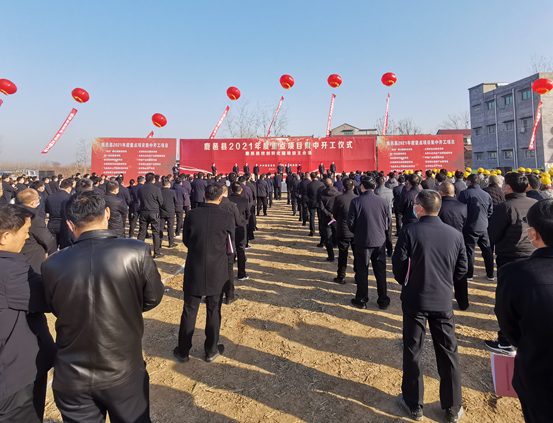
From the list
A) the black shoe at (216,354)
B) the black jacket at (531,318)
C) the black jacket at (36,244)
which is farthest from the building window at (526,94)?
the black jacket at (36,244)

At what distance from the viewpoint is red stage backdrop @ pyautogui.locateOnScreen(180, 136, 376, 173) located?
19016mm

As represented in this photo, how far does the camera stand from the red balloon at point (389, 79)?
547 inches

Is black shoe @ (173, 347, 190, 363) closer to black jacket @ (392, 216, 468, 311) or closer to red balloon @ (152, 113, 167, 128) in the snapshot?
black jacket @ (392, 216, 468, 311)

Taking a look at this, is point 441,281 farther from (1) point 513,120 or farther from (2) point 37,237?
(1) point 513,120

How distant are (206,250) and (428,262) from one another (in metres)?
2.09

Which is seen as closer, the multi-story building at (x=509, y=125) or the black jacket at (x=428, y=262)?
the black jacket at (x=428, y=262)

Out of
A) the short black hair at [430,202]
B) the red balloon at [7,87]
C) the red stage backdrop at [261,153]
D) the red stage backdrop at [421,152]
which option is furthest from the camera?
the red stage backdrop at [261,153]

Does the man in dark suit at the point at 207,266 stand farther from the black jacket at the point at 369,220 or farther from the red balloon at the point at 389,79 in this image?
the red balloon at the point at 389,79

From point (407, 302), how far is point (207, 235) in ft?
6.53

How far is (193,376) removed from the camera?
307cm

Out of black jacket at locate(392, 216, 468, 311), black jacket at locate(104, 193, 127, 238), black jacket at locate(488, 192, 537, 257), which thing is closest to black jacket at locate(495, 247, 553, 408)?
black jacket at locate(392, 216, 468, 311)

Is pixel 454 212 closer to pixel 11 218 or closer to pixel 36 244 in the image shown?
pixel 11 218

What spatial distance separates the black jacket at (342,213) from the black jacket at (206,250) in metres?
2.69

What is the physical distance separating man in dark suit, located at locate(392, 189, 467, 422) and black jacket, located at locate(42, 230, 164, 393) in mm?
2048
